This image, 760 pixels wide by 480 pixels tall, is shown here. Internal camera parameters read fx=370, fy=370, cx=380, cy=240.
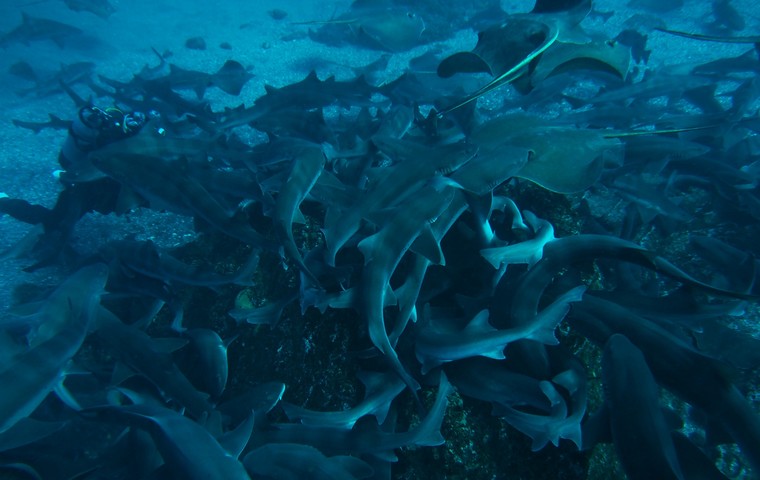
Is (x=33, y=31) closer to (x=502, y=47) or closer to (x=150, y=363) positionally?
(x=150, y=363)

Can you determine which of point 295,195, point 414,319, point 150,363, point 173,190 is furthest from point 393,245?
point 173,190

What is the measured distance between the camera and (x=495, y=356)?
2436mm

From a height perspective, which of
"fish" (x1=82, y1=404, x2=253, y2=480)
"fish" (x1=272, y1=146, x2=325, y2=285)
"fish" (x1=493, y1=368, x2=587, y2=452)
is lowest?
"fish" (x1=493, y1=368, x2=587, y2=452)

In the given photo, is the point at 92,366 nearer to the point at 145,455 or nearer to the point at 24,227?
the point at 145,455

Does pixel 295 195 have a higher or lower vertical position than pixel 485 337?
higher

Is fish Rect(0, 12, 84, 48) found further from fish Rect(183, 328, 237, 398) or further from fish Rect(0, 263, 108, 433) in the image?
fish Rect(183, 328, 237, 398)

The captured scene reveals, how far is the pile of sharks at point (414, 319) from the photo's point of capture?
2387 mm

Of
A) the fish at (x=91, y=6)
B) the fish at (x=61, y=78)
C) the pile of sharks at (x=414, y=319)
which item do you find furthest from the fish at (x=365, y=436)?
the fish at (x=91, y=6)

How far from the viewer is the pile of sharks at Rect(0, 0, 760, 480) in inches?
94.0

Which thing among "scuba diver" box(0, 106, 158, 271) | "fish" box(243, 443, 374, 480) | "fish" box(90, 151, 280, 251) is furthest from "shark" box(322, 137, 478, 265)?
"scuba diver" box(0, 106, 158, 271)

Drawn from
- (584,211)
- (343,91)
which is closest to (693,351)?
(584,211)

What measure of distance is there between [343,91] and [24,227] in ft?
19.2

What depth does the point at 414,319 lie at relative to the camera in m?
2.80

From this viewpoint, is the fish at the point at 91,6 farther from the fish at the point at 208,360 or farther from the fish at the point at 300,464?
the fish at the point at 300,464
